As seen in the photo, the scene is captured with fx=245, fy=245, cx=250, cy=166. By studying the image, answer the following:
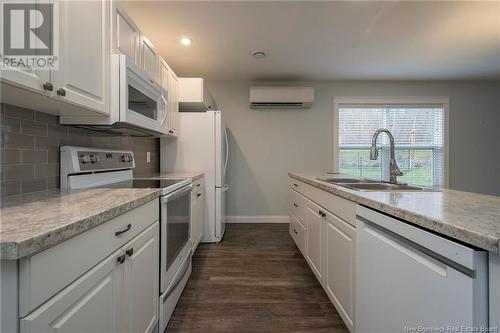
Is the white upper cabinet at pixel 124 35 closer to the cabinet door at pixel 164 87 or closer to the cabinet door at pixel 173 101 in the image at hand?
the cabinet door at pixel 164 87

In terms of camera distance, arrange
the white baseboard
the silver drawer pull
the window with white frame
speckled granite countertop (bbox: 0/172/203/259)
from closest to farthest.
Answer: speckled granite countertop (bbox: 0/172/203/259) < the silver drawer pull < the white baseboard < the window with white frame

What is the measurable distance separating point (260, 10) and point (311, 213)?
71.2 inches

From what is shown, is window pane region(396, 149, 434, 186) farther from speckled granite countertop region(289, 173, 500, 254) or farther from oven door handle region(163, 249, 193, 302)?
oven door handle region(163, 249, 193, 302)

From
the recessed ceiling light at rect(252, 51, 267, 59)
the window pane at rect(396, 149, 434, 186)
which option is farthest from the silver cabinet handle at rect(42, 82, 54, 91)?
the window pane at rect(396, 149, 434, 186)

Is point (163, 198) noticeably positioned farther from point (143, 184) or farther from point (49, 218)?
point (49, 218)

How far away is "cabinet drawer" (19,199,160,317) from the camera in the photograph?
1.85ft

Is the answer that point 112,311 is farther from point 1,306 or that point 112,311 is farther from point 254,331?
point 254,331

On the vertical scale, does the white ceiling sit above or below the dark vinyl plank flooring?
above

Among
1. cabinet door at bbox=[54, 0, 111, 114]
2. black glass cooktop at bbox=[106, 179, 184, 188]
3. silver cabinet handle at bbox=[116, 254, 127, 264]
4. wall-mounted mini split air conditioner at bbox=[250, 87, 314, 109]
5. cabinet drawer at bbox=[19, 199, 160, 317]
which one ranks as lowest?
silver cabinet handle at bbox=[116, 254, 127, 264]

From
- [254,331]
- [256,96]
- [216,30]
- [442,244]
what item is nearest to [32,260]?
[442,244]

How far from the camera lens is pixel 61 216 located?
75 cm

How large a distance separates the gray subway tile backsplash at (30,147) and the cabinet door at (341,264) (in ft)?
5.51

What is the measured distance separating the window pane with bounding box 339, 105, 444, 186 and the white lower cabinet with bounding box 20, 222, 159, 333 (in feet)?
11.8

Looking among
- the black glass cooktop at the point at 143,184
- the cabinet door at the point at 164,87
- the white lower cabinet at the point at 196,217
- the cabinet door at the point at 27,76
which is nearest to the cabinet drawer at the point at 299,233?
the white lower cabinet at the point at 196,217
